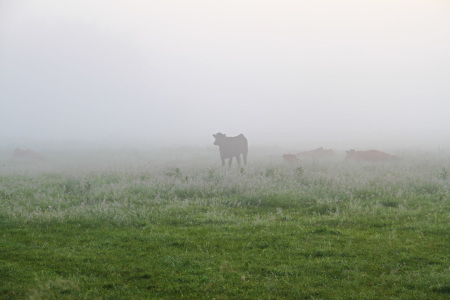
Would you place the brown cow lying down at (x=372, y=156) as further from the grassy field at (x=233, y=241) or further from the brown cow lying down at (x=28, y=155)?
the brown cow lying down at (x=28, y=155)

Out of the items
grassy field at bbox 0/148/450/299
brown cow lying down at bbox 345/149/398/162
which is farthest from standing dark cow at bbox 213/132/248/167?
brown cow lying down at bbox 345/149/398/162

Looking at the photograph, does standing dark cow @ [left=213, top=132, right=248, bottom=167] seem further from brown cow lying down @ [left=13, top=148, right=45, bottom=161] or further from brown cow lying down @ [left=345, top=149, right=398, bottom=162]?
brown cow lying down @ [left=13, top=148, right=45, bottom=161]

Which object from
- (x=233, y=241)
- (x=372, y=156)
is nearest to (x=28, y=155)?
(x=372, y=156)

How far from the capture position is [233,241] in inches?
309

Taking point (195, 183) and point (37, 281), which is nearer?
point (37, 281)

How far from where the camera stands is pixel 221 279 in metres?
5.91

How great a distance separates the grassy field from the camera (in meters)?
5.69

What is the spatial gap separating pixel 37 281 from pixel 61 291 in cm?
63

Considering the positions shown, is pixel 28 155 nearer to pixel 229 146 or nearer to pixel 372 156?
pixel 229 146

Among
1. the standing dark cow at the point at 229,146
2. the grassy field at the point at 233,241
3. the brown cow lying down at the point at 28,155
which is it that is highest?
the standing dark cow at the point at 229,146

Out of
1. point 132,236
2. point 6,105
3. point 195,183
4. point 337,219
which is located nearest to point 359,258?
point 337,219

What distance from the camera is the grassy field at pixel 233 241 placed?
569 cm

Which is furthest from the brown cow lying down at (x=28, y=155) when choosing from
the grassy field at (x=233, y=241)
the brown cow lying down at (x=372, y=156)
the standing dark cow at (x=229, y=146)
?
the brown cow lying down at (x=372, y=156)

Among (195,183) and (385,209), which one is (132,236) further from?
(385,209)
